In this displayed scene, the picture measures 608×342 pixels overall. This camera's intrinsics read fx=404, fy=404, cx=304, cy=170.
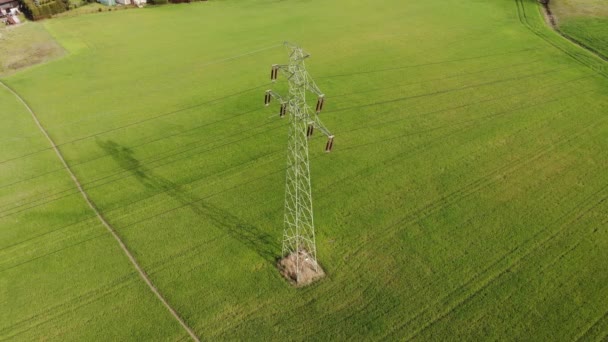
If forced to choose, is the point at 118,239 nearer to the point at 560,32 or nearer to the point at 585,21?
the point at 560,32

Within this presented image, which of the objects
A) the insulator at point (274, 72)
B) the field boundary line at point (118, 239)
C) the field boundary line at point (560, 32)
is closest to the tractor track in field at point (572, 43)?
the field boundary line at point (560, 32)

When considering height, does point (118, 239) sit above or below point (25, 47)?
below

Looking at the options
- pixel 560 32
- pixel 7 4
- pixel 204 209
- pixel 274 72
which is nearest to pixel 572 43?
pixel 560 32

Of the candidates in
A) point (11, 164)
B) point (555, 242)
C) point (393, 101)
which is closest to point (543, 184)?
point (555, 242)

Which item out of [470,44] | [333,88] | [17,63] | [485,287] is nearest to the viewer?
[485,287]

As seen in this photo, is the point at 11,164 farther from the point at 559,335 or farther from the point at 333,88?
the point at 559,335

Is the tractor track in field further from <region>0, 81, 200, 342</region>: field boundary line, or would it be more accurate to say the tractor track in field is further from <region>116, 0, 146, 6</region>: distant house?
<region>116, 0, 146, 6</region>: distant house

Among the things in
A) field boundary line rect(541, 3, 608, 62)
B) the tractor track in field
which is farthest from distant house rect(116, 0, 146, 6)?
field boundary line rect(541, 3, 608, 62)
